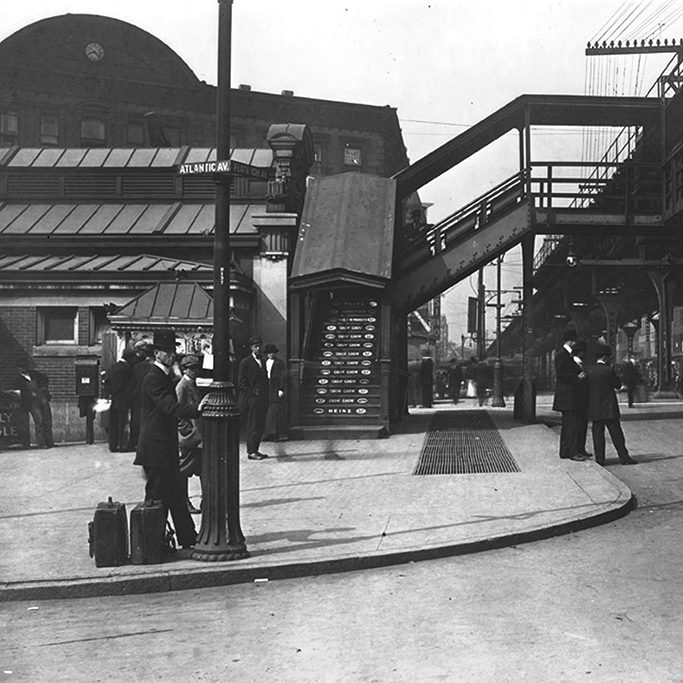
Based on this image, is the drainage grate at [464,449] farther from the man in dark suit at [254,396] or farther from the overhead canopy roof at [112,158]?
the overhead canopy roof at [112,158]

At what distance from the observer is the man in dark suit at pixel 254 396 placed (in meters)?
15.6

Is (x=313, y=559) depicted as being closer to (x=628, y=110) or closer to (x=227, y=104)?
(x=227, y=104)

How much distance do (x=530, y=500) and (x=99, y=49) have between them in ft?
128

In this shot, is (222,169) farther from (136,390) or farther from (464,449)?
(464,449)

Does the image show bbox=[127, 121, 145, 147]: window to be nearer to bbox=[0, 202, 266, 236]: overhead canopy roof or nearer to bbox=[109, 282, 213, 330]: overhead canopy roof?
bbox=[0, 202, 266, 236]: overhead canopy roof

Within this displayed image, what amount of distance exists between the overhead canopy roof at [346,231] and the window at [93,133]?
2526 cm

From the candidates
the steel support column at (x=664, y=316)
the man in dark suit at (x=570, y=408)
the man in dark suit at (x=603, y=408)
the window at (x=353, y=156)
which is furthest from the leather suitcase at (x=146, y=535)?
the window at (x=353, y=156)

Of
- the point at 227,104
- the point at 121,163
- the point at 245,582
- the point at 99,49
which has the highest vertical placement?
the point at 99,49

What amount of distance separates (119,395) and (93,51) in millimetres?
31645

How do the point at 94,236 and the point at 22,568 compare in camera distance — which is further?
the point at 94,236

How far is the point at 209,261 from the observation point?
21.8 m

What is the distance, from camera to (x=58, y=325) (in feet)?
66.9

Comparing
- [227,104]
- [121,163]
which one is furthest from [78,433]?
[227,104]

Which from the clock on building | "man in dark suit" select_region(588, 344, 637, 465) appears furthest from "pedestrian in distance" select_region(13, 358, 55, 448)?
the clock on building
